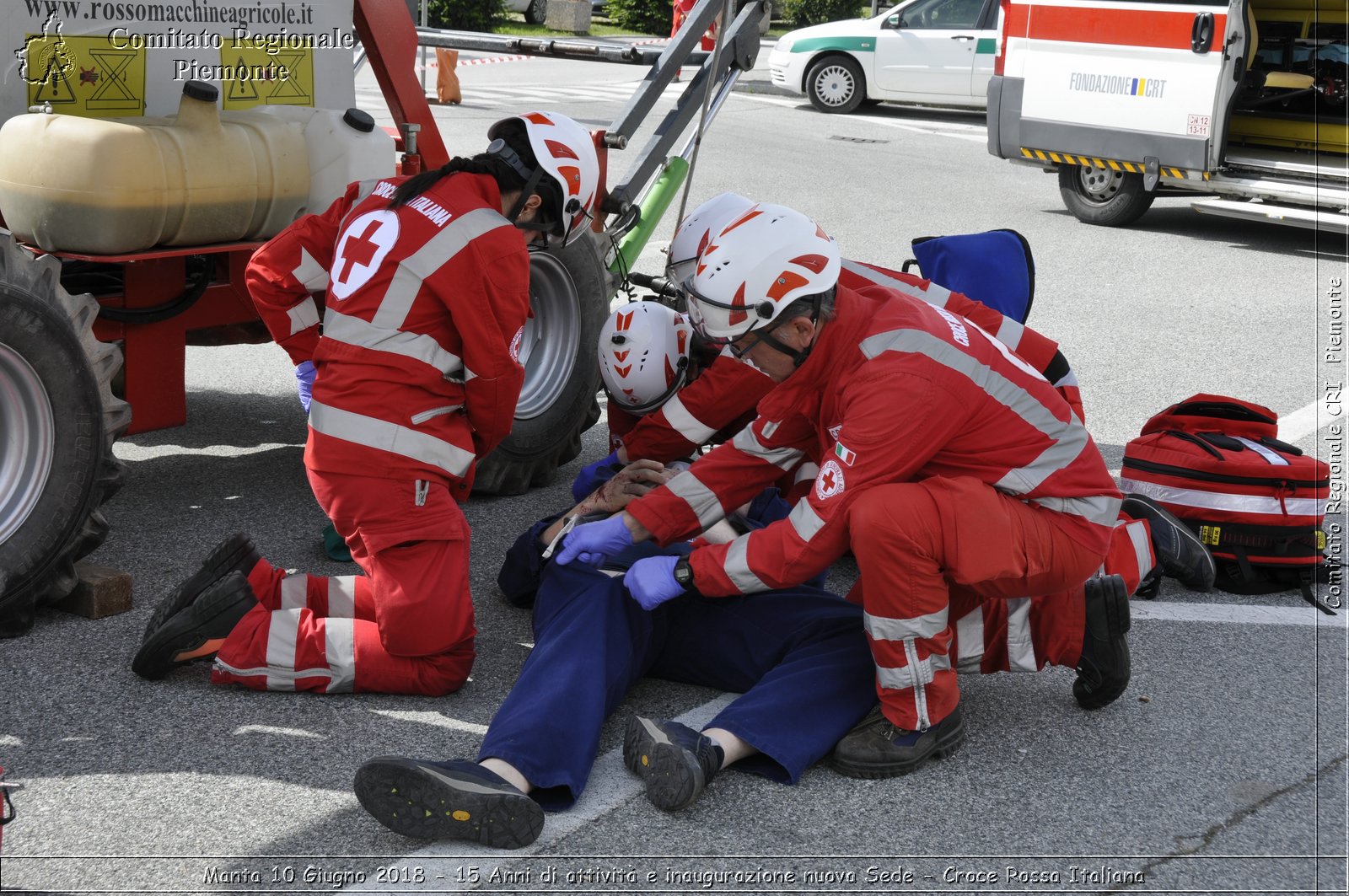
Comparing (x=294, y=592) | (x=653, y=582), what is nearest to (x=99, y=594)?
(x=294, y=592)

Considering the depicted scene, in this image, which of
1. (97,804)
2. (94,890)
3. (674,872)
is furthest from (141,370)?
(674,872)

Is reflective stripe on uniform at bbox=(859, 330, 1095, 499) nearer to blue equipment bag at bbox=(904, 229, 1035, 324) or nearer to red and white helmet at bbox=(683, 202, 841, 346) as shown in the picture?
red and white helmet at bbox=(683, 202, 841, 346)

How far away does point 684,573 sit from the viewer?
3.60 meters

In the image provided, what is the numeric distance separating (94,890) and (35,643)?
1342mm

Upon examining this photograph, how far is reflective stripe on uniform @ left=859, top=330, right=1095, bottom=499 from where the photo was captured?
3479 millimetres

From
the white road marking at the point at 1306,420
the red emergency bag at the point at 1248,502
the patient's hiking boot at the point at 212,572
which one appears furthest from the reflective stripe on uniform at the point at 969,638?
the white road marking at the point at 1306,420

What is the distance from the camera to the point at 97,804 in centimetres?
316

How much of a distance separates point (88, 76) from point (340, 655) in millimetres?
2243

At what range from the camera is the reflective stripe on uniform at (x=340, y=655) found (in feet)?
12.3

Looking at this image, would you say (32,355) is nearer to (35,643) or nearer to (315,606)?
(35,643)

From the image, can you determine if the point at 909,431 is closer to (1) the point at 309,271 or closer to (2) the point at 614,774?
(2) the point at 614,774

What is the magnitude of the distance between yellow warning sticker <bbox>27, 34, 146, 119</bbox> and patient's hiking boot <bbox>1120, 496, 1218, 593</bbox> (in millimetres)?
3773

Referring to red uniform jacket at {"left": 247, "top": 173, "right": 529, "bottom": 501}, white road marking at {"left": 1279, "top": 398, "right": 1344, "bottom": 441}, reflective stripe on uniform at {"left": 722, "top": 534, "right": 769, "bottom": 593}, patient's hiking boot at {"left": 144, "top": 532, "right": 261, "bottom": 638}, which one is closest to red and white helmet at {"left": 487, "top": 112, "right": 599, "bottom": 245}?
red uniform jacket at {"left": 247, "top": 173, "right": 529, "bottom": 501}

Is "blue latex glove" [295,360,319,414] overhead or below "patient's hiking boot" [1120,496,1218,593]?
overhead
